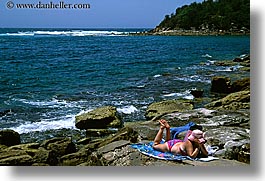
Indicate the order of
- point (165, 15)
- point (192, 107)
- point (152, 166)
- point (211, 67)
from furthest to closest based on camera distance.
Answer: point (211, 67) < point (192, 107) < point (165, 15) < point (152, 166)

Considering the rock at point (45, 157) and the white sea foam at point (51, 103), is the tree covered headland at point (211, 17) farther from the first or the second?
the rock at point (45, 157)

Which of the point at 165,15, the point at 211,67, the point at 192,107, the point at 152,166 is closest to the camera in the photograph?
the point at 152,166

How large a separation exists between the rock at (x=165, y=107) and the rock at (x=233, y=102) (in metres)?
0.34

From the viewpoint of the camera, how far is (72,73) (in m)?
4.43

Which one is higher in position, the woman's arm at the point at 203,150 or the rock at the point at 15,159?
the woman's arm at the point at 203,150

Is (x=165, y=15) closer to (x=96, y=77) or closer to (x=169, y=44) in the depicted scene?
(x=169, y=44)

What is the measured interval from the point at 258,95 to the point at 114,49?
1.64m

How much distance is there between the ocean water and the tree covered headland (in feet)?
0.51

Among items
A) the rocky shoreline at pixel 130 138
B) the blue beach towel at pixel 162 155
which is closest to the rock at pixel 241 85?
the rocky shoreline at pixel 130 138

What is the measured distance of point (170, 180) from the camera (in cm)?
390

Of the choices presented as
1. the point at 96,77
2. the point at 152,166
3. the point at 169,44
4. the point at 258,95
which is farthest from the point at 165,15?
the point at 152,166

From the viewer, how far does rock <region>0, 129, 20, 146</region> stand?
13.9 feet

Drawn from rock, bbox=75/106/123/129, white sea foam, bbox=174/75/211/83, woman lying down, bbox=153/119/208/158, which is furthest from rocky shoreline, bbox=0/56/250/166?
white sea foam, bbox=174/75/211/83

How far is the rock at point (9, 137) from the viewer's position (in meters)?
4.22
